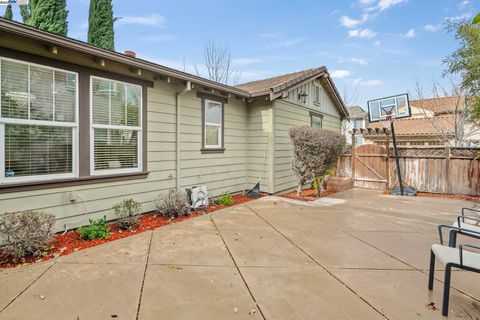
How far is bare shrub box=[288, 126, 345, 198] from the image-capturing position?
7098 millimetres

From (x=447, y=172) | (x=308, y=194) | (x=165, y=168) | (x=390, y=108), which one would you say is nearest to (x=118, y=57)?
(x=165, y=168)

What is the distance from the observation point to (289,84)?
784 cm

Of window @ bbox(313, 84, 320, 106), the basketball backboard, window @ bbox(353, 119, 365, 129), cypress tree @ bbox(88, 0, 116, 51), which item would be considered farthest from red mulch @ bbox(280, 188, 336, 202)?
window @ bbox(353, 119, 365, 129)

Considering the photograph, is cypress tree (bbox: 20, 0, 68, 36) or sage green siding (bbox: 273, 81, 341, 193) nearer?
sage green siding (bbox: 273, 81, 341, 193)

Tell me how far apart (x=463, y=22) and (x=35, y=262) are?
41.7 feet

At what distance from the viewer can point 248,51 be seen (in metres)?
18.4

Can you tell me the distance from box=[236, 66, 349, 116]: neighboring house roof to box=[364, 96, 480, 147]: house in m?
3.57

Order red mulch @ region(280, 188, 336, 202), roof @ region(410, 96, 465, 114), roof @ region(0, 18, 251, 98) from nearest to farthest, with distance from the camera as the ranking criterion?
1. roof @ region(0, 18, 251, 98)
2. red mulch @ region(280, 188, 336, 202)
3. roof @ region(410, 96, 465, 114)

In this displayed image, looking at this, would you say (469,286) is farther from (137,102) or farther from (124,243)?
(137,102)

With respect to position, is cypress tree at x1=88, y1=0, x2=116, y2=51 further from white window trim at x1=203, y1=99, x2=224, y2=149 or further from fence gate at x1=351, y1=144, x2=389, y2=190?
fence gate at x1=351, y1=144, x2=389, y2=190

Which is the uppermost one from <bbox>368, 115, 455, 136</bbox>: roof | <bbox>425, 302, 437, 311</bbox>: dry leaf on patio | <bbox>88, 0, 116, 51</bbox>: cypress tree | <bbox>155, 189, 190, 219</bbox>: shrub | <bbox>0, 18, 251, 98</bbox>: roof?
<bbox>88, 0, 116, 51</bbox>: cypress tree

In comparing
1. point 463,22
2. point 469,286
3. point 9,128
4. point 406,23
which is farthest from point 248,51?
point 469,286

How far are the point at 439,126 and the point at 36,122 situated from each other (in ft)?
66.7

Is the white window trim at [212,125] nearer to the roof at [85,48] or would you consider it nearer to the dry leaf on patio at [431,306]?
the roof at [85,48]
